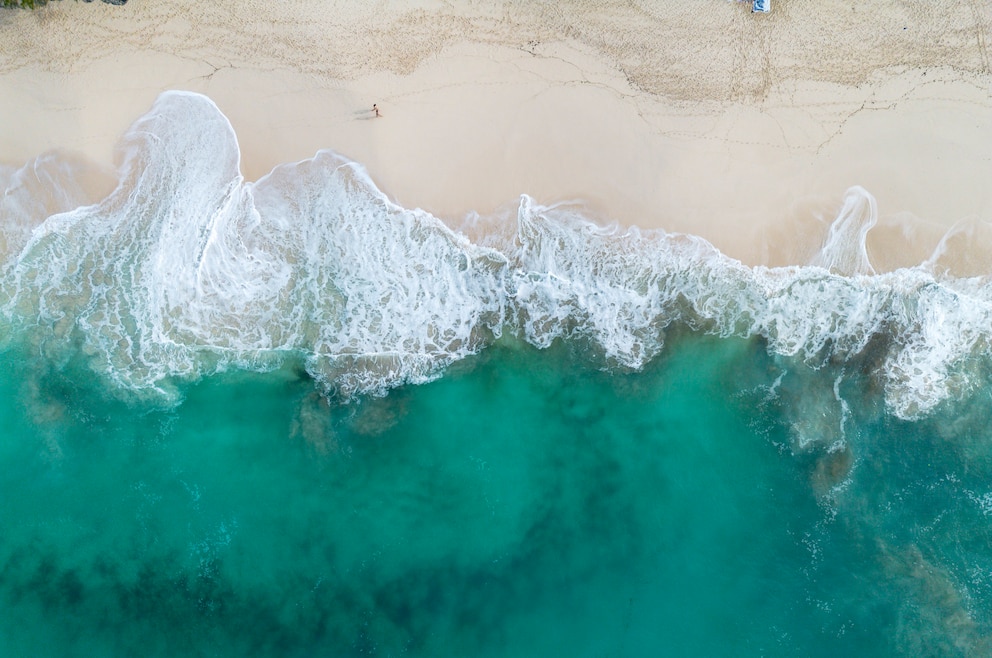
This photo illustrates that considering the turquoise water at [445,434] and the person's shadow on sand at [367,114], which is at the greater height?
the person's shadow on sand at [367,114]

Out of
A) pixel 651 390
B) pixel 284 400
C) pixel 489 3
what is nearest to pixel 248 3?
pixel 489 3

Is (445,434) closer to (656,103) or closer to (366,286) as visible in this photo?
(366,286)

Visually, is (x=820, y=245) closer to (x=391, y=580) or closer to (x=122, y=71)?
(x=391, y=580)

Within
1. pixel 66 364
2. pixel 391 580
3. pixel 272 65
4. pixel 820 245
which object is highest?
pixel 272 65

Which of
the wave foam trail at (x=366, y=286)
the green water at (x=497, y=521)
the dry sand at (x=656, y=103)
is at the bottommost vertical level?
the green water at (x=497, y=521)

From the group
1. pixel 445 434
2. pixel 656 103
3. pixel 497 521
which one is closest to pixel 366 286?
pixel 445 434

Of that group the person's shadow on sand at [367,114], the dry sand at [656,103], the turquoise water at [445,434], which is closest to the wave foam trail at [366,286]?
the turquoise water at [445,434]

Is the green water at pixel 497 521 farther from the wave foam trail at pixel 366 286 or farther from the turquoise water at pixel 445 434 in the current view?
the wave foam trail at pixel 366 286
